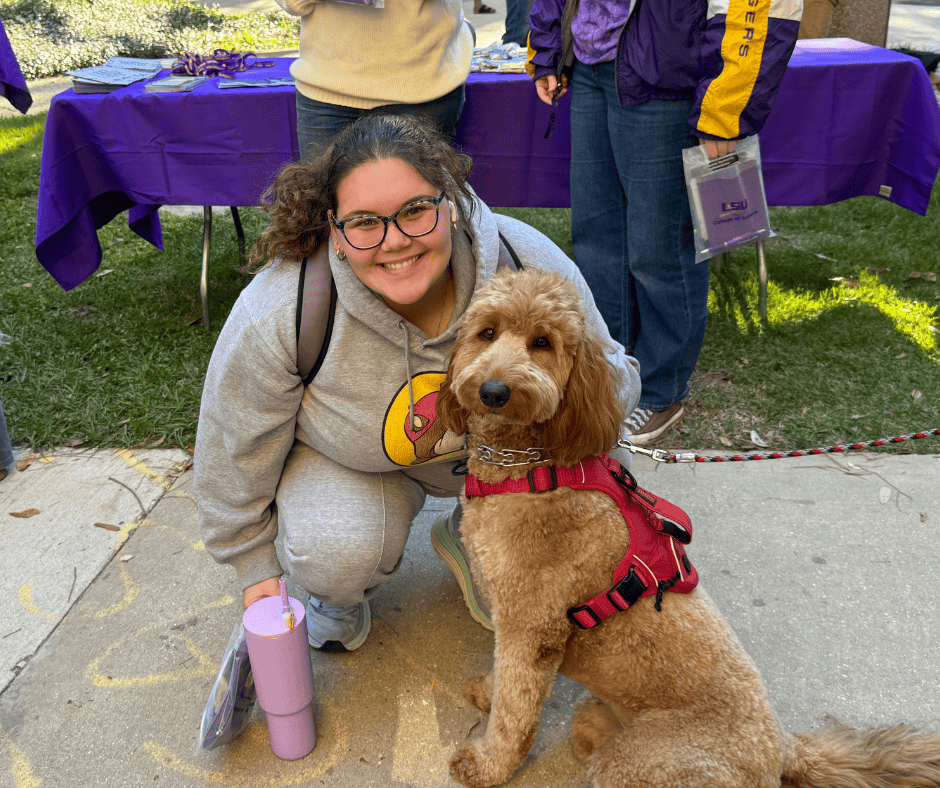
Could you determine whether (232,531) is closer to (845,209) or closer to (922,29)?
(845,209)

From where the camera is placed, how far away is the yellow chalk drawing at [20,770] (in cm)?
196

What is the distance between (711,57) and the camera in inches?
103

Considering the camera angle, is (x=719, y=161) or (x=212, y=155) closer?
(x=719, y=161)

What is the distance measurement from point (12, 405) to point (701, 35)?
349cm

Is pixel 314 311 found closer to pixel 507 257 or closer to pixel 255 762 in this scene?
pixel 507 257

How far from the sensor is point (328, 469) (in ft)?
7.47

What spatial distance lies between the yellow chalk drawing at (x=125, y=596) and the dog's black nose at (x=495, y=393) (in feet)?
5.38

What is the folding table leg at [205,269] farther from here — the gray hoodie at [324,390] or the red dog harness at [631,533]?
the red dog harness at [631,533]

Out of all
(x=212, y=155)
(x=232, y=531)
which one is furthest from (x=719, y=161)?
(x=212, y=155)

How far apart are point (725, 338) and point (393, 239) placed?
274 centimetres

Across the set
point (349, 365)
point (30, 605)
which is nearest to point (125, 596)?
point (30, 605)

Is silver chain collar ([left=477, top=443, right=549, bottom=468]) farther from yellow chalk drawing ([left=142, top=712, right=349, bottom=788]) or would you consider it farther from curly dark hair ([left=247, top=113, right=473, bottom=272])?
yellow chalk drawing ([left=142, top=712, right=349, bottom=788])

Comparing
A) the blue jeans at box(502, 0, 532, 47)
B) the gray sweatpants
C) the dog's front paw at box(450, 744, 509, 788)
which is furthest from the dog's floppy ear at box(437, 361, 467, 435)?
the blue jeans at box(502, 0, 532, 47)

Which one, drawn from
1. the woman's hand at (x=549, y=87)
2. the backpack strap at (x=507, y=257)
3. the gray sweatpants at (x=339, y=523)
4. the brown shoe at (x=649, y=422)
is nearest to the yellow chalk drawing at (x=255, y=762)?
the gray sweatpants at (x=339, y=523)
